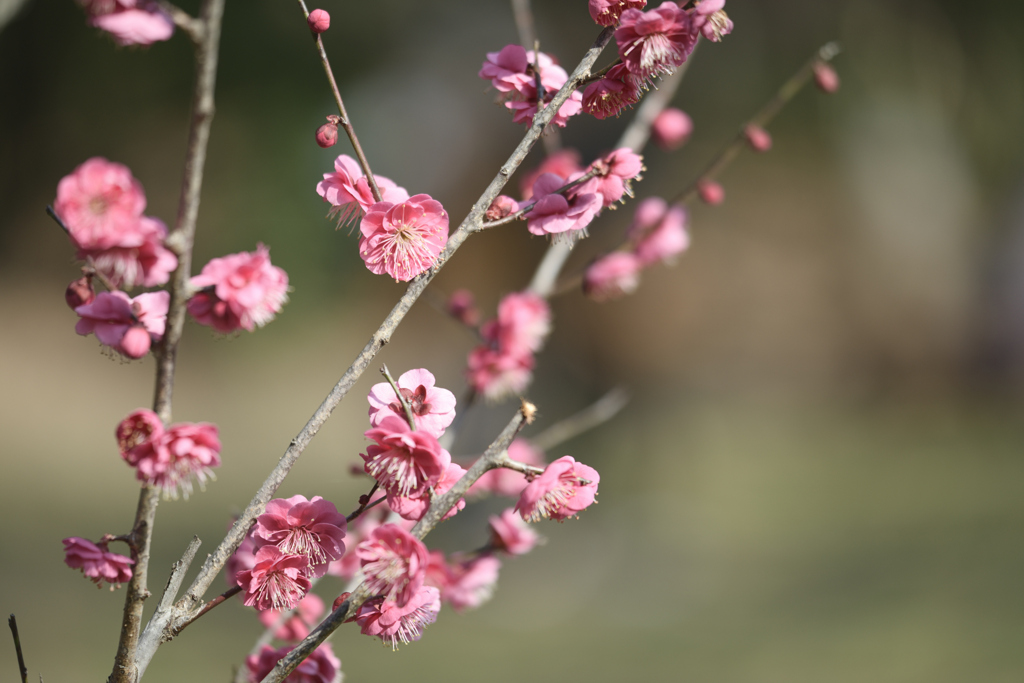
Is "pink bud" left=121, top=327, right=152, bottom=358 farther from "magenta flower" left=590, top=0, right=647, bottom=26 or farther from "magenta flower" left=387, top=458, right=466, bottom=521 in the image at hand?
"magenta flower" left=590, top=0, right=647, bottom=26

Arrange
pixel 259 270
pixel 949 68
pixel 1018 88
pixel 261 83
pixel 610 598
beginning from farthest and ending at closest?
1. pixel 261 83
2. pixel 949 68
3. pixel 1018 88
4. pixel 610 598
5. pixel 259 270

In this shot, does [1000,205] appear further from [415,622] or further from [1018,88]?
[415,622]

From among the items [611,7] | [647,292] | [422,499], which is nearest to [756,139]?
[611,7]

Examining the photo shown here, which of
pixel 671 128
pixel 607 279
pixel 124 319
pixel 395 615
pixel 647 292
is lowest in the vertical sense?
pixel 395 615

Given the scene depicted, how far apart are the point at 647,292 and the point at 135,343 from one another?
3.53 metres

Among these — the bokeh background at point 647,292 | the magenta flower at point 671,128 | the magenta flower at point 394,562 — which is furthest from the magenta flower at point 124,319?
the bokeh background at point 647,292

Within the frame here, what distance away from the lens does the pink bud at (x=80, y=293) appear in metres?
0.27

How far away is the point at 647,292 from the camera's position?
3703 mm

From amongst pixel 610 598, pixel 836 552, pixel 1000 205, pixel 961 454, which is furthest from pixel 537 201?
pixel 1000 205

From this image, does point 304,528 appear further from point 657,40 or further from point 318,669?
point 657,40

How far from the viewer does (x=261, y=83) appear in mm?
3441

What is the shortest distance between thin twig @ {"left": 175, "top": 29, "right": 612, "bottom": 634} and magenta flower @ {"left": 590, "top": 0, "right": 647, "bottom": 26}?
26 mm

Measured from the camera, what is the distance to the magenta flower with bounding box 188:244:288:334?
27 centimetres

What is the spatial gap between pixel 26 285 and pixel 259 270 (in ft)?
13.9
